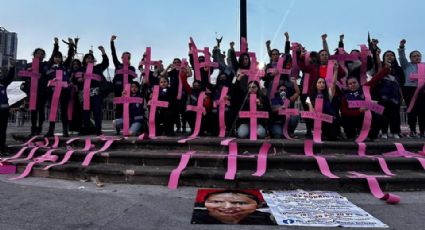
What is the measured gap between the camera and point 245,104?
22.2ft

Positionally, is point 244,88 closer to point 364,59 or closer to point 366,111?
point 366,111

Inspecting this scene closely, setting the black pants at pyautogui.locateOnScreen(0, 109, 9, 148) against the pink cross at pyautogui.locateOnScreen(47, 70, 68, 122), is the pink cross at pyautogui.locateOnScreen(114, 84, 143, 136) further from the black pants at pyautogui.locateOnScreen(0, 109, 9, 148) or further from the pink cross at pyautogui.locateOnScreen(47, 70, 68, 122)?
the black pants at pyautogui.locateOnScreen(0, 109, 9, 148)

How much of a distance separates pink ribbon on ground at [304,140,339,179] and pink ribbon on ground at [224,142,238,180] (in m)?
1.20

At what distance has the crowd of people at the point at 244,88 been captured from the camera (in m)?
6.67

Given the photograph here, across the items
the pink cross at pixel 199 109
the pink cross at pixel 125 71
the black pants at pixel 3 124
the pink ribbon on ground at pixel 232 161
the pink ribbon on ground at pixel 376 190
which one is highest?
the pink cross at pixel 125 71

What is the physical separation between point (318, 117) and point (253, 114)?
3.98 feet

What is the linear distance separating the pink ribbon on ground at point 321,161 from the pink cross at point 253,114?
102 cm

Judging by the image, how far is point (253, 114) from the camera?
257 inches

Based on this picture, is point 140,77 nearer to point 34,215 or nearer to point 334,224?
point 34,215

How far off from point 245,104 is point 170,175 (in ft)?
8.18

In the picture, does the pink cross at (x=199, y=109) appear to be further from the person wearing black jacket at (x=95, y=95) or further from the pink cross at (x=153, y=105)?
the person wearing black jacket at (x=95, y=95)

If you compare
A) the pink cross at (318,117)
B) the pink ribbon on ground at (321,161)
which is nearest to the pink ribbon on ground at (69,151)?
the pink ribbon on ground at (321,161)

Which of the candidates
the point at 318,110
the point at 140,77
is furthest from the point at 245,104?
the point at 140,77

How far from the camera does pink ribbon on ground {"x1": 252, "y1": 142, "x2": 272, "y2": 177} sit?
16.2 ft
